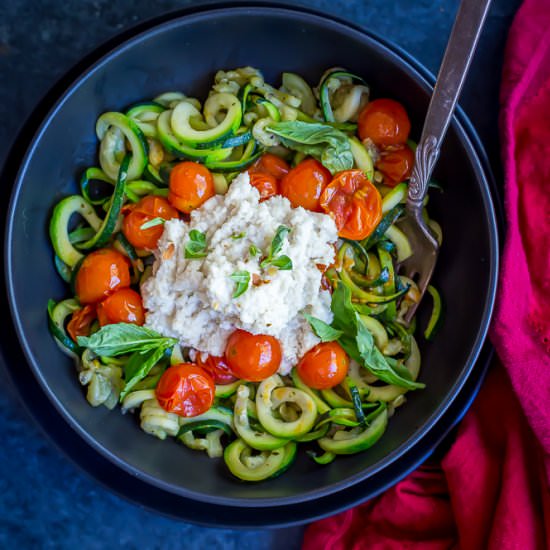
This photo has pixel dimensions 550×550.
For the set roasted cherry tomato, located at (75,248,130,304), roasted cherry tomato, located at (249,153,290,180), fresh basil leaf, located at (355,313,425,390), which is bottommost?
roasted cherry tomato, located at (75,248,130,304)

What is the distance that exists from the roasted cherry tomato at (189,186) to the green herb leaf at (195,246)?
132 mm

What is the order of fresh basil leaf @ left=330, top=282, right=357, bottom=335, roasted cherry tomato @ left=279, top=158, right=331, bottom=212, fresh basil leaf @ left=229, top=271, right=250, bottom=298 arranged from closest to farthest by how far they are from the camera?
1. fresh basil leaf @ left=229, top=271, right=250, bottom=298
2. fresh basil leaf @ left=330, top=282, right=357, bottom=335
3. roasted cherry tomato @ left=279, top=158, right=331, bottom=212

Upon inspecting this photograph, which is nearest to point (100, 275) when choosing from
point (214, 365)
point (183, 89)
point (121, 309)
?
point (121, 309)

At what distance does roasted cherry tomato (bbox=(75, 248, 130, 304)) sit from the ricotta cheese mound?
0.29ft

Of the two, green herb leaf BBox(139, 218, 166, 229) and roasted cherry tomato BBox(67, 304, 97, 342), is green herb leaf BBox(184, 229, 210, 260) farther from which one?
roasted cherry tomato BBox(67, 304, 97, 342)

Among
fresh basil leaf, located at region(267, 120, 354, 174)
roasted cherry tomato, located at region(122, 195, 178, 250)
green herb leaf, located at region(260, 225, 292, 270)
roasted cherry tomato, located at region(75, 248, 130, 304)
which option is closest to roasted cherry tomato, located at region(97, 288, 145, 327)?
roasted cherry tomato, located at region(75, 248, 130, 304)

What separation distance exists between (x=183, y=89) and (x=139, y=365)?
92 cm

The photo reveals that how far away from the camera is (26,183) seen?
2.18 metres

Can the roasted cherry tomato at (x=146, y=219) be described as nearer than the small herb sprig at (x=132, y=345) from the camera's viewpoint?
No

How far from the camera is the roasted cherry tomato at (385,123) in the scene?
2281 mm

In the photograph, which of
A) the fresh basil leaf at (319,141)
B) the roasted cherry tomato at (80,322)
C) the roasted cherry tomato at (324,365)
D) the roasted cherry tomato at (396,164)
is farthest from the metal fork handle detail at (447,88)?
the roasted cherry tomato at (80,322)

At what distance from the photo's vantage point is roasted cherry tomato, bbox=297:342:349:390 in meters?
2.23

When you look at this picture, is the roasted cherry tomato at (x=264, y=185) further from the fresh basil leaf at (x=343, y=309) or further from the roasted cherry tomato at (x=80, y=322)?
the roasted cherry tomato at (x=80, y=322)

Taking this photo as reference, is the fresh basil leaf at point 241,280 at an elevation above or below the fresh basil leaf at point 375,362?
above
